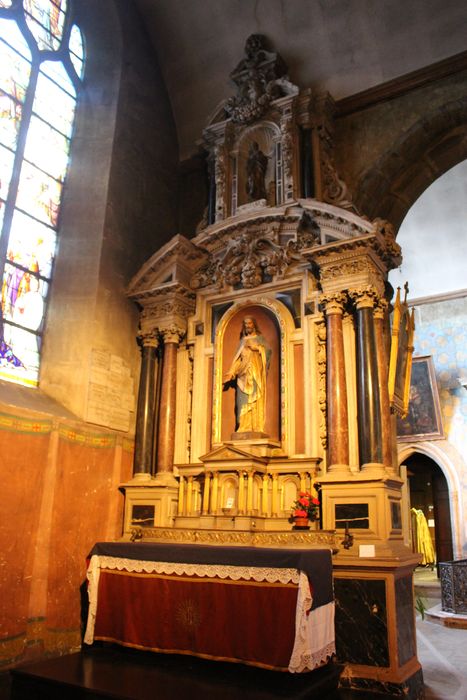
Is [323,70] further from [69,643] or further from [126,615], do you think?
[69,643]

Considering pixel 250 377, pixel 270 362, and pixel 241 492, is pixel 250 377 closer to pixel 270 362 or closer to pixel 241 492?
pixel 270 362

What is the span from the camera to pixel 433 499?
58.4 ft

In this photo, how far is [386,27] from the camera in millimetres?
8922

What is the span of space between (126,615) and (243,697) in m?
1.81

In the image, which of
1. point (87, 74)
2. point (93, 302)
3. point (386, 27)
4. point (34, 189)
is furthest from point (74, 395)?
point (386, 27)

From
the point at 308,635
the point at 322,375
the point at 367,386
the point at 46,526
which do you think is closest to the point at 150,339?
the point at 322,375

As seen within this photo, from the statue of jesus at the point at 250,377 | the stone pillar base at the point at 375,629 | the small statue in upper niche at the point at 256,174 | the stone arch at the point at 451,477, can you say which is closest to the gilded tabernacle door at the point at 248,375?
the statue of jesus at the point at 250,377

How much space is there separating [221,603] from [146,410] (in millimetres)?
3793

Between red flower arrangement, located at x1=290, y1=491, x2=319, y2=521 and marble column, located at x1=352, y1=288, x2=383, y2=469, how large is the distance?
0.71m

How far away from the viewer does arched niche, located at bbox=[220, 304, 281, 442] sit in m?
8.12

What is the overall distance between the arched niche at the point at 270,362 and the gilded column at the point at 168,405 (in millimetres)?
730

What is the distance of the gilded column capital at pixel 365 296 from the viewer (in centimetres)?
751

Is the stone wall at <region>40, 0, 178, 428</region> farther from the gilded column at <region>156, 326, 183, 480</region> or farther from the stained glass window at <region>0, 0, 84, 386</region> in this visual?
the gilded column at <region>156, 326, 183, 480</region>

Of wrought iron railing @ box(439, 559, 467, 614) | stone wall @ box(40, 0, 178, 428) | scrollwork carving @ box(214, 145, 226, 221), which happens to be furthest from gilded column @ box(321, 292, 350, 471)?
wrought iron railing @ box(439, 559, 467, 614)
